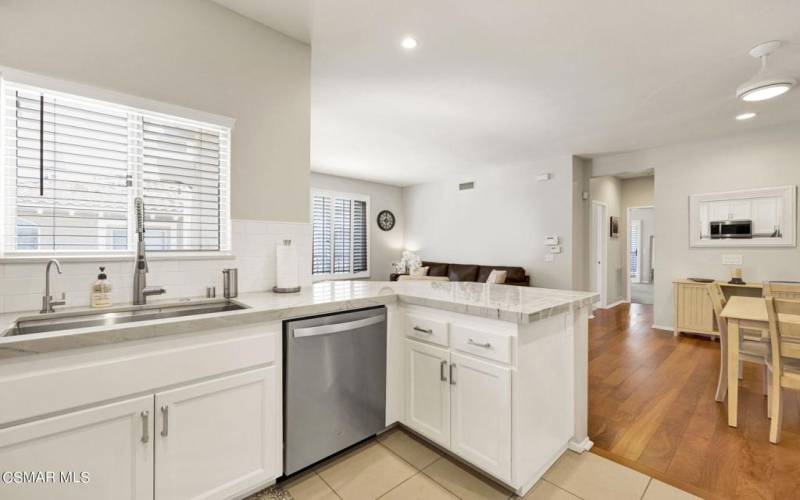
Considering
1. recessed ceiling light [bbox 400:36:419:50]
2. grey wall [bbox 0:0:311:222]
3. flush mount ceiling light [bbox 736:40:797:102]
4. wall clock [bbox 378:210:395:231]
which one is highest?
recessed ceiling light [bbox 400:36:419:50]

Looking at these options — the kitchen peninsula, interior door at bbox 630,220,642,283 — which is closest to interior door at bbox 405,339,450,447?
the kitchen peninsula

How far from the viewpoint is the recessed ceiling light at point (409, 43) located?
2363 mm

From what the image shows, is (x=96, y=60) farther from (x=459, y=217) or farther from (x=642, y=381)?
(x=459, y=217)

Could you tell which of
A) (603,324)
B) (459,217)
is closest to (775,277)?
(603,324)

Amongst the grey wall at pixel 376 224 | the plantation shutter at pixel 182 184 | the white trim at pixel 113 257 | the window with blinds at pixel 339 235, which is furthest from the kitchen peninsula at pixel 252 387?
the grey wall at pixel 376 224

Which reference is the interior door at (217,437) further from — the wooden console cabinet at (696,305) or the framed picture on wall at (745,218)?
the framed picture on wall at (745,218)

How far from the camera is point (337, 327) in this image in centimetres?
181

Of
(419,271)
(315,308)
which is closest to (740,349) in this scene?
(315,308)

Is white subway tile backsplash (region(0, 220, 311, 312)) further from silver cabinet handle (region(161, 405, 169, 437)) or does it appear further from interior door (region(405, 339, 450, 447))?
interior door (region(405, 339, 450, 447))

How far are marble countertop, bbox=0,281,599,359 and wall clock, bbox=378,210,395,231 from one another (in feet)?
17.1

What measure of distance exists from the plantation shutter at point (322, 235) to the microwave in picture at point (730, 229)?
19.7 ft

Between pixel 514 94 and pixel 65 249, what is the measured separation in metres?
3.45

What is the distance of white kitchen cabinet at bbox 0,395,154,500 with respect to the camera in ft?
3.60

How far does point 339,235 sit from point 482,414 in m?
5.72
